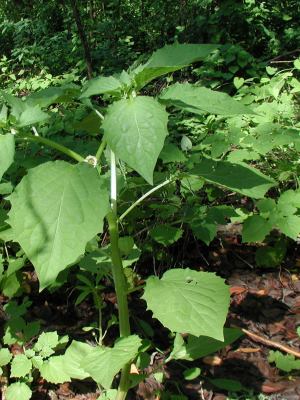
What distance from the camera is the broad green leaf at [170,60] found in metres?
1.23

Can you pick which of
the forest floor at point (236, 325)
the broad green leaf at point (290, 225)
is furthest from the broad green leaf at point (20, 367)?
the broad green leaf at point (290, 225)

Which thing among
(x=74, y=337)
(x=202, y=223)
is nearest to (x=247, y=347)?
(x=202, y=223)

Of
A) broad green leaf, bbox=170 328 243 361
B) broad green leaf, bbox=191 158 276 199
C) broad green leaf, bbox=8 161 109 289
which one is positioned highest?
broad green leaf, bbox=8 161 109 289

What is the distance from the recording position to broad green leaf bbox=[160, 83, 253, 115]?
1.26m

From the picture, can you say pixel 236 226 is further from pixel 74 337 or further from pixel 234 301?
pixel 74 337

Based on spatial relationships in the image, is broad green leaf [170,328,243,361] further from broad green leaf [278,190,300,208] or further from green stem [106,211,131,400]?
broad green leaf [278,190,300,208]

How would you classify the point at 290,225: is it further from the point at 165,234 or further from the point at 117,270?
the point at 117,270

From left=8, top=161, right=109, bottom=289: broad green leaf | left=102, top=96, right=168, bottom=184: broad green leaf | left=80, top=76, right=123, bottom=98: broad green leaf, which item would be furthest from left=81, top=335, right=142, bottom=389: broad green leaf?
left=80, top=76, right=123, bottom=98: broad green leaf

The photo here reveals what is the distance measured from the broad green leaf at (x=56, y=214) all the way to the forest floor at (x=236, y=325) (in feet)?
2.84

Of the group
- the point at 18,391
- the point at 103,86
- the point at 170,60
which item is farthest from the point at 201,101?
the point at 18,391

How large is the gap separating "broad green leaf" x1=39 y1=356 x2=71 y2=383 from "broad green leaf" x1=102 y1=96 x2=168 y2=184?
117 centimetres

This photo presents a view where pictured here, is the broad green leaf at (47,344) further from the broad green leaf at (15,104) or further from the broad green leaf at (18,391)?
the broad green leaf at (15,104)

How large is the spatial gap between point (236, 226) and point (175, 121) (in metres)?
1.64

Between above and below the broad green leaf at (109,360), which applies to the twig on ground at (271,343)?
below
